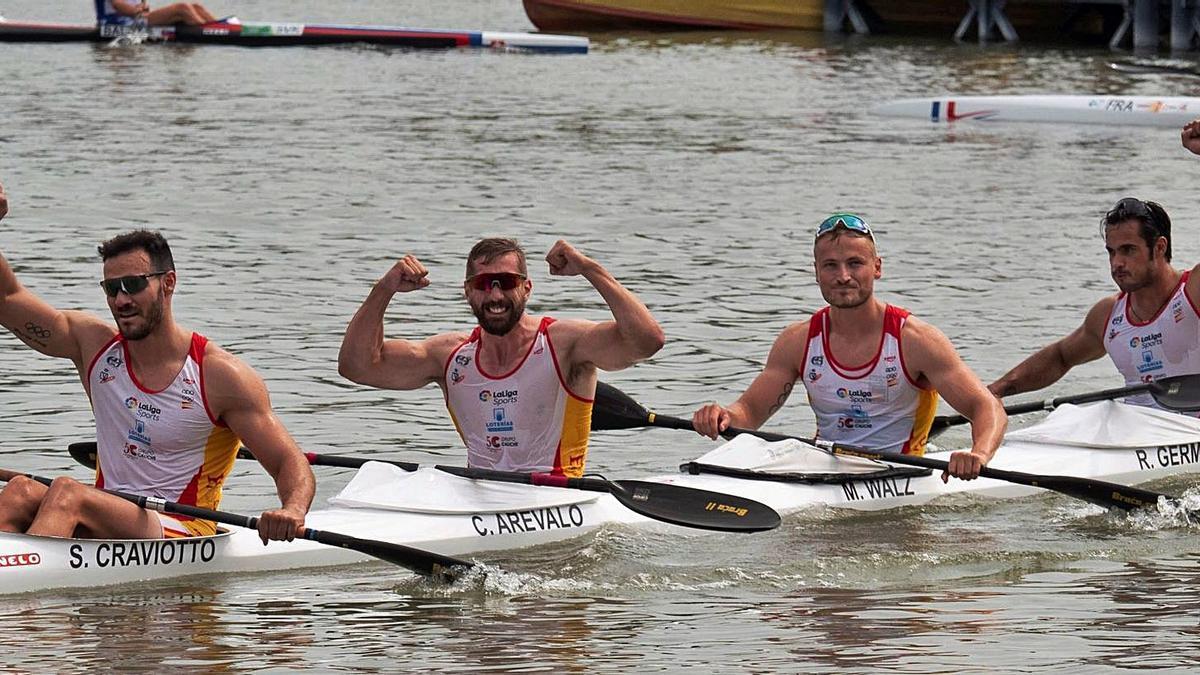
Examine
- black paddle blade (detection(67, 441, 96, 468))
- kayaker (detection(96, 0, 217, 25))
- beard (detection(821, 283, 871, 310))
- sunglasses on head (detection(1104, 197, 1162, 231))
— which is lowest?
black paddle blade (detection(67, 441, 96, 468))

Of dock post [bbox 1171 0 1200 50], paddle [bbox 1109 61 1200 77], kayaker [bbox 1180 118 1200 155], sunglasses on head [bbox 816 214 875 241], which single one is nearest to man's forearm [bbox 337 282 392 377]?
sunglasses on head [bbox 816 214 875 241]

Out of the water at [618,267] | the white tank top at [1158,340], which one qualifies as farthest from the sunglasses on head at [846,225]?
the white tank top at [1158,340]

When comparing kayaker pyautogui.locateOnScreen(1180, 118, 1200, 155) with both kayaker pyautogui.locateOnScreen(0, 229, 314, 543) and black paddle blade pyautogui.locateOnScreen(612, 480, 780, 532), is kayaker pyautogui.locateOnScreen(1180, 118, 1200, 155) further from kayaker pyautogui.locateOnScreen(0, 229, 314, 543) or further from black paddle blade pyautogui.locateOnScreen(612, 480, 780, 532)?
kayaker pyautogui.locateOnScreen(0, 229, 314, 543)

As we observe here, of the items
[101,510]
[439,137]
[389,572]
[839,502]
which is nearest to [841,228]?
[839,502]

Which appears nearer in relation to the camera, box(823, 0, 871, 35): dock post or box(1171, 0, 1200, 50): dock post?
box(1171, 0, 1200, 50): dock post

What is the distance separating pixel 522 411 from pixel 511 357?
27cm

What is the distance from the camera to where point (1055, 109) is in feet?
94.3

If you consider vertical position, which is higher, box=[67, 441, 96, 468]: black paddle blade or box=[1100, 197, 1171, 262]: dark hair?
box=[1100, 197, 1171, 262]: dark hair

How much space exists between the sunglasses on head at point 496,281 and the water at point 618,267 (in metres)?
1.27

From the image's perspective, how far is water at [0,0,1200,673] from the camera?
815 cm

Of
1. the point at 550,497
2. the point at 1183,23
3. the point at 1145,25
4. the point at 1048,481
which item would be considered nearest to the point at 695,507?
the point at 550,497

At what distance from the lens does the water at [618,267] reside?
815 centimetres

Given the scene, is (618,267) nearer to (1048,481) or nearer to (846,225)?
(1048,481)

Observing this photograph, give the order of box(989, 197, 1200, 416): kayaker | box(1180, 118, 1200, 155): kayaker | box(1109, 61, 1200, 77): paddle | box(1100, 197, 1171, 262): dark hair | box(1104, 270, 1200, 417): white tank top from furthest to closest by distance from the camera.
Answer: box(1109, 61, 1200, 77): paddle, box(1104, 270, 1200, 417): white tank top, box(989, 197, 1200, 416): kayaker, box(1100, 197, 1171, 262): dark hair, box(1180, 118, 1200, 155): kayaker
